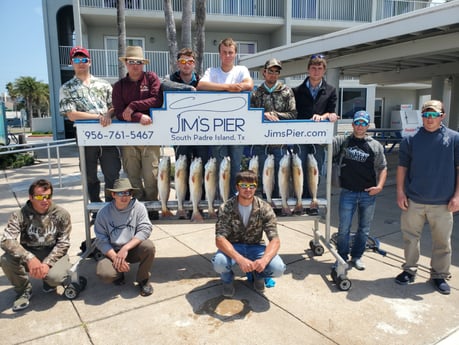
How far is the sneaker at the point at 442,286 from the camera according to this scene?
363 cm

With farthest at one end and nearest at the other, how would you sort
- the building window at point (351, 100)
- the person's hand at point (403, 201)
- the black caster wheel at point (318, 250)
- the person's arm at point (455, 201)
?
the building window at point (351, 100), the black caster wheel at point (318, 250), the person's hand at point (403, 201), the person's arm at point (455, 201)

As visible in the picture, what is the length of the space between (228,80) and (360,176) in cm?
188

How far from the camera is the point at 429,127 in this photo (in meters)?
3.62

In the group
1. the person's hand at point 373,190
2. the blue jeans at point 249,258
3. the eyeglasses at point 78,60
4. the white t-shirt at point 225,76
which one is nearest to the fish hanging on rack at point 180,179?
the blue jeans at point 249,258

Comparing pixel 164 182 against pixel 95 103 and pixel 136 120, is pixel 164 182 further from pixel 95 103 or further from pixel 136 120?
pixel 95 103

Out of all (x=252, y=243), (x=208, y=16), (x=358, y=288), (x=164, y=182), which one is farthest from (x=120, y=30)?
(x=358, y=288)

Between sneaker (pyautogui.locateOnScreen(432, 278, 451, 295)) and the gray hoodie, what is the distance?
9.96 feet

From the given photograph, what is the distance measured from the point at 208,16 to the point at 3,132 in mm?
10602

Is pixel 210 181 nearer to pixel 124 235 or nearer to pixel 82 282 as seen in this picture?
pixel 124 235

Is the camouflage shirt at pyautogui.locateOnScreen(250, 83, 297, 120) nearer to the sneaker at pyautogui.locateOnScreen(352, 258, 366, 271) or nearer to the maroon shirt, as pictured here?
the maroon shirt

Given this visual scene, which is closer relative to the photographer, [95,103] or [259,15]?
[95,103]

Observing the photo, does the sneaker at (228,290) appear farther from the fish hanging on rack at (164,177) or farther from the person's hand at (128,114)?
the person's hand at (128,114)

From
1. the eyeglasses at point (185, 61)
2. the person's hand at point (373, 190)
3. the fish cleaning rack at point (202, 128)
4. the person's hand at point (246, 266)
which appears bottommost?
the person's hand at point (246, 266)

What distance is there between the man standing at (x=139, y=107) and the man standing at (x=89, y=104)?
1.00 ft
